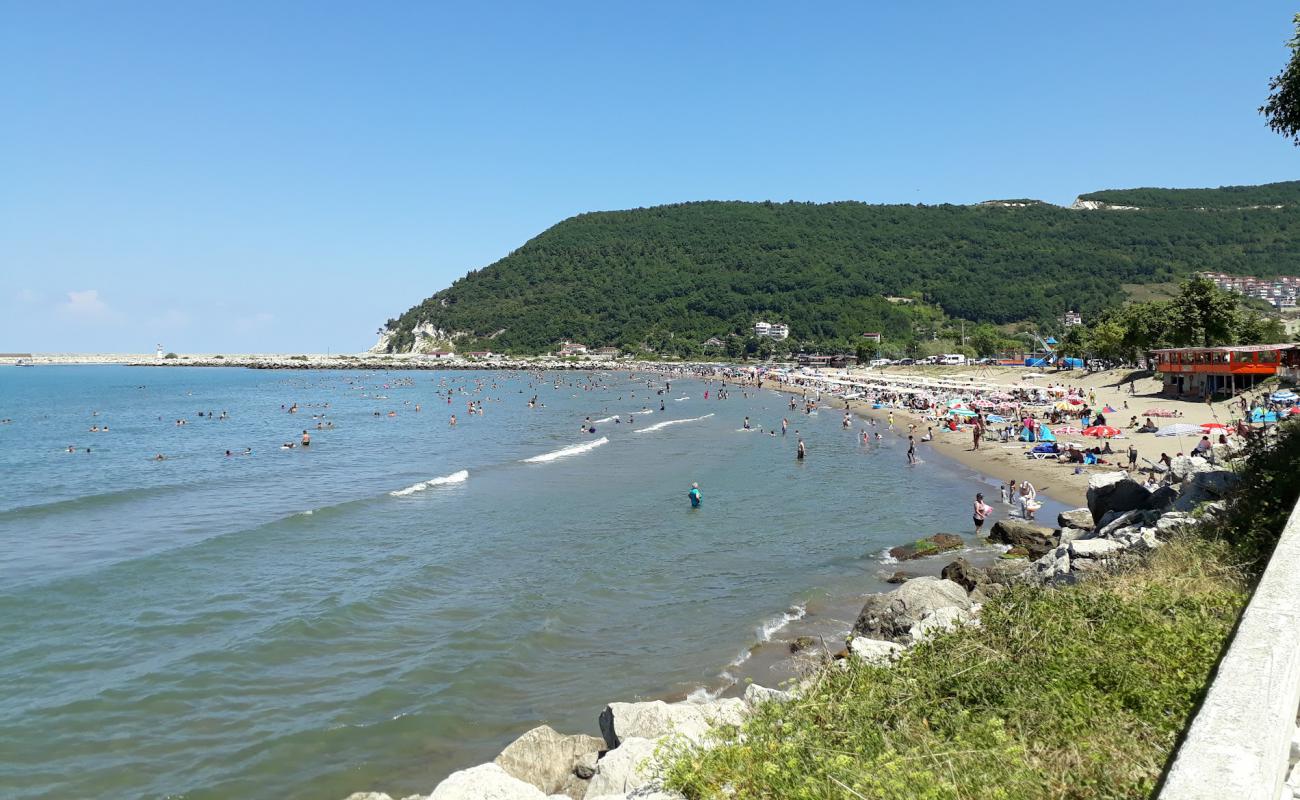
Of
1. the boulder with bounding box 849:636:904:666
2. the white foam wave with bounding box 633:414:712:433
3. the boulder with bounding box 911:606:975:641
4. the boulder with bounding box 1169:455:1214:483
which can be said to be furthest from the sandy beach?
the boulder with bounding box 849:636:904:666

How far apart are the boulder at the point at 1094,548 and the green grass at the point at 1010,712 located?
4.40m

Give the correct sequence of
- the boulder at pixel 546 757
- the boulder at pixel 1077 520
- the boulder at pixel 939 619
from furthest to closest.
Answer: the boulder at pixel 1077 520 < the boulder at pixel 939 619 < the boulder at pixel 546 757

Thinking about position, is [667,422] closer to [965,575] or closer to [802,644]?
[965,575]

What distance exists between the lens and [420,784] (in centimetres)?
1036

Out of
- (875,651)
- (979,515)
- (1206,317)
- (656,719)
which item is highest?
(1206,317)

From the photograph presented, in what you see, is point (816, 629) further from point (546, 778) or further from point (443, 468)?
point (443, 468)

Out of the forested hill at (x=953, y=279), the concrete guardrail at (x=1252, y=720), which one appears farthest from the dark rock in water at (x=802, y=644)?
the forested hill at (x=953, y=279)

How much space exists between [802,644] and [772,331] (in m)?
156

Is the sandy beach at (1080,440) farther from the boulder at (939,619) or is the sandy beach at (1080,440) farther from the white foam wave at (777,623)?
the boulder at (939,619)

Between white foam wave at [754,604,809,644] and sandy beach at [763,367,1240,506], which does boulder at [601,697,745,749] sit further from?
sandy beach at [763,367,1240,506]

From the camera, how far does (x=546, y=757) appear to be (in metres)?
9.59

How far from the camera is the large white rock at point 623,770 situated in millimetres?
7480

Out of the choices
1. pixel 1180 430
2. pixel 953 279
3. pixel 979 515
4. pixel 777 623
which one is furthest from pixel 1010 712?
pixel 953 279

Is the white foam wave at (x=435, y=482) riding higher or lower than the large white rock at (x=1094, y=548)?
lower
